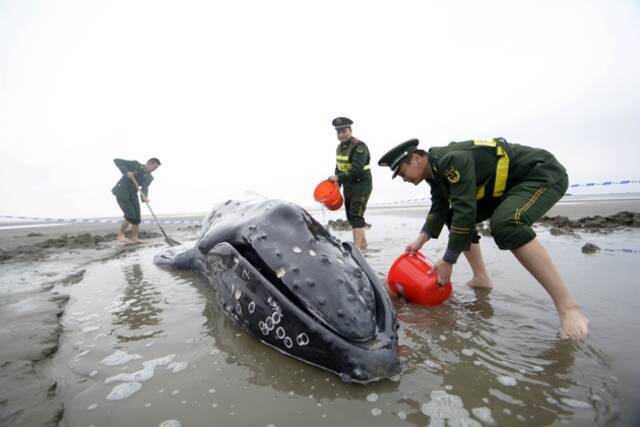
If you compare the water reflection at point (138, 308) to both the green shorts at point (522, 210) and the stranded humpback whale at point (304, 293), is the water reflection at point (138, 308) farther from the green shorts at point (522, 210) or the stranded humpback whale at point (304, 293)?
the green shorts at point (522, 210)

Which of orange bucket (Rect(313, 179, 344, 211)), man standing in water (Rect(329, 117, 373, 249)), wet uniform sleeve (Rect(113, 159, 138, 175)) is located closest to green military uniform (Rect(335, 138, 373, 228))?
man standing in water (Rect(329, 117, 373, 249))

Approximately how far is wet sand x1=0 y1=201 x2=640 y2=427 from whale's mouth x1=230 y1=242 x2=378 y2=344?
0.82ft

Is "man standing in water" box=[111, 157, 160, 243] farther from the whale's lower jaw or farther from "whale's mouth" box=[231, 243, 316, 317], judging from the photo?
the whale's lower jaw

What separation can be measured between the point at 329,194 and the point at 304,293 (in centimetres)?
476

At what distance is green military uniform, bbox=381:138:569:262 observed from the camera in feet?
9.53

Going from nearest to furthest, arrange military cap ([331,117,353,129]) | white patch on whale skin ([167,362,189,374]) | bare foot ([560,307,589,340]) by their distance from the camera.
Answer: white patch on whale skin ([167,362,189,374]) → bare foot ([560,307,589,340]) → military cap ([331,117,353,129])

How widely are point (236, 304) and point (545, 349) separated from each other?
2.22 metres

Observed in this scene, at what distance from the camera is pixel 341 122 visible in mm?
6773

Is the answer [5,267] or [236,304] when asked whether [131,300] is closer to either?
[236,304]

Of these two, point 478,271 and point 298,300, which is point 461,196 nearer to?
point 478,271

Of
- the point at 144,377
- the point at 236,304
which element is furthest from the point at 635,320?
the point at 144,377

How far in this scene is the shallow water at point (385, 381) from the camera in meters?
1.62

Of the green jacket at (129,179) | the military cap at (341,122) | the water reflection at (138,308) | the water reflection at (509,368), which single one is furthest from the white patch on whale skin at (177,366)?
the green jacket at (129,179)

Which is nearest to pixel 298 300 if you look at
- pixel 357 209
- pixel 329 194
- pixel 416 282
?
pixel 416 282
